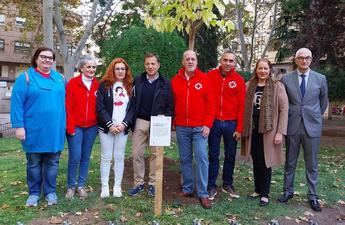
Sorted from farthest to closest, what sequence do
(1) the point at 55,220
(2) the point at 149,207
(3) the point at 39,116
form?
(2) the point at 149,207
(3) the point at 39,116
(1) the point at 55,220

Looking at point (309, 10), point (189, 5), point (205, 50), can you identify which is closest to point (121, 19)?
point (205, 50)

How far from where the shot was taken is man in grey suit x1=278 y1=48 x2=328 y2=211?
5.98 m

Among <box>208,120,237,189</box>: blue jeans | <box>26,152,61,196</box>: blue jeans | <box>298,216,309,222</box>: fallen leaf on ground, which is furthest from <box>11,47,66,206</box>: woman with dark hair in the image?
<box>298,216,309,222</box>: fallen leaf on ground

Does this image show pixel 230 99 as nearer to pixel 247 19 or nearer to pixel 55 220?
pixel 55 220

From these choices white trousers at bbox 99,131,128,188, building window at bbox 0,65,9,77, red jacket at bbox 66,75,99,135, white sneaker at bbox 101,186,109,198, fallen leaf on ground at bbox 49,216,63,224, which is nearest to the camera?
fallen leaf on ground at bbox 49,216,63,224

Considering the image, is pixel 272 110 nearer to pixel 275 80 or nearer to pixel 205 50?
pixel 275 80

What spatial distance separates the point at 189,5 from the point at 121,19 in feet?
67.9

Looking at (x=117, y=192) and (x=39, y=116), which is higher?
(x=39, y=116)

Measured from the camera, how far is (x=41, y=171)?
18.9ft

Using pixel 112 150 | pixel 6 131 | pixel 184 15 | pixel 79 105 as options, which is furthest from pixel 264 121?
pixel 6 131

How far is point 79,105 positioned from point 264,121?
2.62 meters

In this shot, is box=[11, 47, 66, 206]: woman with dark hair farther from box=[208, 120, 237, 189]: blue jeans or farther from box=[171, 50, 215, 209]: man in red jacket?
box=[208, 120, 237, 189]: blue jeans

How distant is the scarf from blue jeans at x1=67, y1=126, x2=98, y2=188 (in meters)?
2.19

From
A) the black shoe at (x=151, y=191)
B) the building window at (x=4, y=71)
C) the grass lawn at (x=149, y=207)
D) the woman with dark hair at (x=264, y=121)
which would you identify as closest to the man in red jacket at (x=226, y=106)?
the woman with dark hair at (x=264, y=121)
